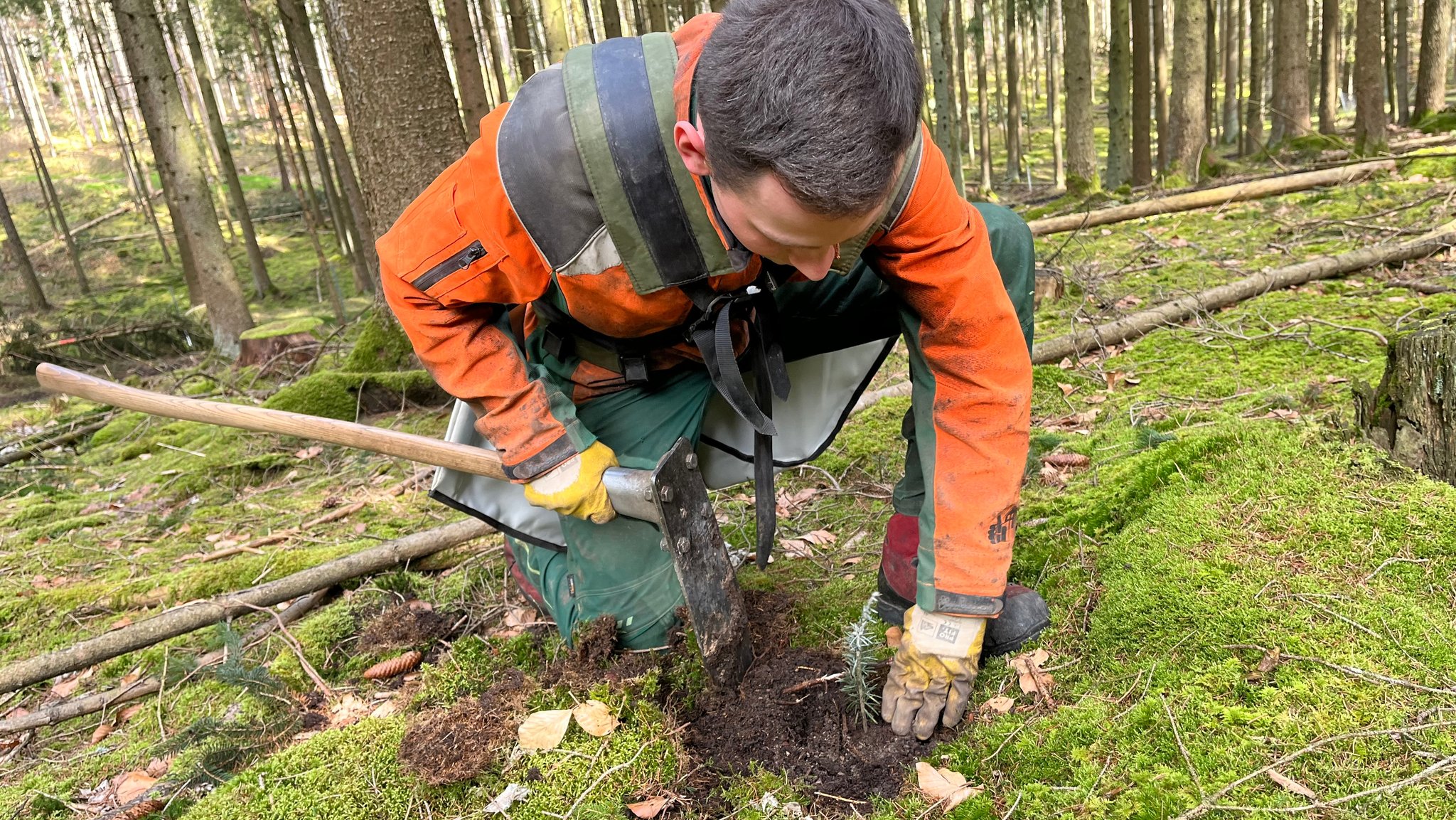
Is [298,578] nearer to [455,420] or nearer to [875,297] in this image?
[455,420]

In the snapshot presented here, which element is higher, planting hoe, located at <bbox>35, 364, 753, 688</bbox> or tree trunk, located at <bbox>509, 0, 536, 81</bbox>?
tree trunk, located at <bbox>509, 0, 536, 81</bbox>

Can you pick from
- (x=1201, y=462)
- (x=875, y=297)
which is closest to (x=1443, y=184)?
(x=1201, y=462)

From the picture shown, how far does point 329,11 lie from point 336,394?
92.3 inches

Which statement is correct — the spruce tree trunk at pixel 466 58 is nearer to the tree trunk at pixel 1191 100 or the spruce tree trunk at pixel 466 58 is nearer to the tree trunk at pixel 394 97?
the tree trunk at pixel 394 97

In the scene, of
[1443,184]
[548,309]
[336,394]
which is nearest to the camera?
[548,309]

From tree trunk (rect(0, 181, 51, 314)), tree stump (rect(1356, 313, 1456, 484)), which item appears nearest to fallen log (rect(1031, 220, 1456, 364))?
tree stump (rect(1356, 313, 1456, 484))

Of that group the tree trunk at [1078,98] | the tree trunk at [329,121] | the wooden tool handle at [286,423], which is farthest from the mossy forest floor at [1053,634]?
the tree trunk at [1078,98]

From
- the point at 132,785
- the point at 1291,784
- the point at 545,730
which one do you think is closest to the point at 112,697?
the point at 132,785

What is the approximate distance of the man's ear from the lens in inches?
65.6

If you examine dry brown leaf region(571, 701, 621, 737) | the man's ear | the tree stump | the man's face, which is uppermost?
the man's ear

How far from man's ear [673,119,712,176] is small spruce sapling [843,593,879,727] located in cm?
111

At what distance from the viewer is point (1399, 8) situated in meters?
13.7

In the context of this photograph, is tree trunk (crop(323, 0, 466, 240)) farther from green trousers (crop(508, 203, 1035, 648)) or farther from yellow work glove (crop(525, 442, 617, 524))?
yellow work glove (crop(525, 442, 617, 524))

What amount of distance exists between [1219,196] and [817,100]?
6849 mm
